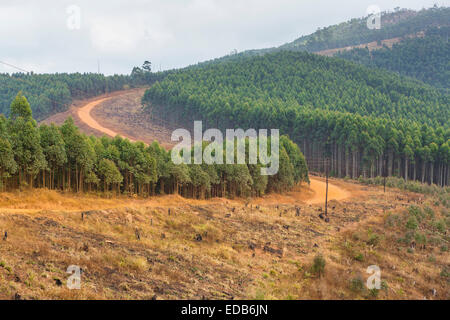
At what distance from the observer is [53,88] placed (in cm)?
11762

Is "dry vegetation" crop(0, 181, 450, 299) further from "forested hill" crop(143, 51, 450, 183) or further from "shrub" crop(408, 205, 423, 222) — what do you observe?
"forested hill" crop(143, 51, 450, 183)

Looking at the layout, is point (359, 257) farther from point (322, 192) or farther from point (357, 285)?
point (322, 192)

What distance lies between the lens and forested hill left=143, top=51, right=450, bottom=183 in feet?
242

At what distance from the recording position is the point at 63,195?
1294 inches

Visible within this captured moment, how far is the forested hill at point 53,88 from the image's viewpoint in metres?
107

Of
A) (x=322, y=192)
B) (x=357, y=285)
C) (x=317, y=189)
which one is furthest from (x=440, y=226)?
(x=317, y=189)

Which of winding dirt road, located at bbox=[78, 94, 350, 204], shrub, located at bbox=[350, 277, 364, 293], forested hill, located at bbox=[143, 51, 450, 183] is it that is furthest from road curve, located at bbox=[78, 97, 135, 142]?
shrub, located at bbox=[350, 277, 364, 293]

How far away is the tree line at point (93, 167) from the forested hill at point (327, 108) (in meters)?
34.5

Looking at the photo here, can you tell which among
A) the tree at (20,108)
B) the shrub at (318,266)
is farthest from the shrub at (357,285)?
the tree at (20,108)

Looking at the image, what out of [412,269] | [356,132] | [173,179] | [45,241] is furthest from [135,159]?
[356,132]

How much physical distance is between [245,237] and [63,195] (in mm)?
15456

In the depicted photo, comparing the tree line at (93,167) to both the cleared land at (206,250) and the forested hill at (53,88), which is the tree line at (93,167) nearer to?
the cleared land at (206,250)

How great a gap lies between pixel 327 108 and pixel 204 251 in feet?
273

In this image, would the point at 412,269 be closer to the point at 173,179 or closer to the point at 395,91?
the point at 173,179
